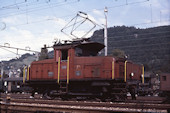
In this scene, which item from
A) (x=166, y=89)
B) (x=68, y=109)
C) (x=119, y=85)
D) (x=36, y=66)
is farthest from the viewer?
(x=166, y=89)

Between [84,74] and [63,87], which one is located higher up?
[84,74]

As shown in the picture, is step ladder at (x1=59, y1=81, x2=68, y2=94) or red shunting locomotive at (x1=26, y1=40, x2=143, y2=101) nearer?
red shunting locomotive at (x1=26, y1=40, x2=143, y2=101)

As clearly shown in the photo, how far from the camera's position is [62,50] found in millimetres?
14641

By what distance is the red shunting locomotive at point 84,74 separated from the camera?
13.0 m

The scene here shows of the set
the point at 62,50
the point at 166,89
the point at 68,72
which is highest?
the point at 62,50

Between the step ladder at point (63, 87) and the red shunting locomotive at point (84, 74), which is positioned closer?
the red shunting locomotive at point (84, 74)

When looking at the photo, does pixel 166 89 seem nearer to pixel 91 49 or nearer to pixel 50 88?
pixel 91 49

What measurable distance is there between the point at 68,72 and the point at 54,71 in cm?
123

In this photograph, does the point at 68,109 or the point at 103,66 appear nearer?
the point at 68,109

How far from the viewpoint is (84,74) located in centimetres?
1377

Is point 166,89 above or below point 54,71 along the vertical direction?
below

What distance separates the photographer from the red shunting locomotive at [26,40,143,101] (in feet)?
42.6

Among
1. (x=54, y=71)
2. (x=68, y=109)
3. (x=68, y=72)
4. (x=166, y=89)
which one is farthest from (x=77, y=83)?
(x=166, y=89)

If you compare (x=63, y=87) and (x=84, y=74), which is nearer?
(x=84, y=74)
